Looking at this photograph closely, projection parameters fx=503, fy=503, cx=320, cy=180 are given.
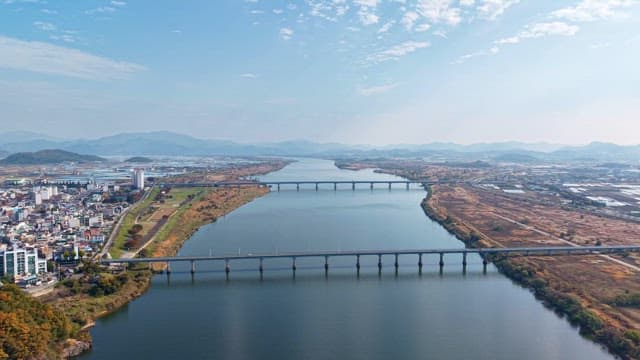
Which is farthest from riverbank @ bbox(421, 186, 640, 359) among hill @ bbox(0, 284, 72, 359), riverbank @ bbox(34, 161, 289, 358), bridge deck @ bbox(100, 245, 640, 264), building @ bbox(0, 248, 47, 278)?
building @ bbox(0, 248, 47, 278)

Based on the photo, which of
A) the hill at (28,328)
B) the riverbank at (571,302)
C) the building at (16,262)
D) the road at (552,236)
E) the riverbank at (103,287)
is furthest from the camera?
the road at (552,236)

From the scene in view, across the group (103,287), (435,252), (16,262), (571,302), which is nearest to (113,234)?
(16,262)

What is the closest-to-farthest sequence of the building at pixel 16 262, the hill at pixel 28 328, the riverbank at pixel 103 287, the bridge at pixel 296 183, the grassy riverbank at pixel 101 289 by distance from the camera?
the hill at pixel 28 328 < the riverbank at pixel 103 287 < the grassy riverbank at pixel 101 289 < the building at pixel 16 262 < the bridge at pixel 296 183

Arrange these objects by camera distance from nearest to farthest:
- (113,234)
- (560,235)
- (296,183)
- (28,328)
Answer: (28,328) → (113,234) → (560,235) → (296,183)

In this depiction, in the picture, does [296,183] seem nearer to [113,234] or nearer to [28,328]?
[113,234]

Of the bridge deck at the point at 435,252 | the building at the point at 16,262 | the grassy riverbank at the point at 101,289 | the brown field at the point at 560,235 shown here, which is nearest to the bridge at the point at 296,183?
the brown field at the point at 560,235

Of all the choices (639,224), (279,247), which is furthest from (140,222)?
(639,224)

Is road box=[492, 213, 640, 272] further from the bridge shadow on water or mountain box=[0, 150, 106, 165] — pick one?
mountain box=[0, 150, 106, 165]

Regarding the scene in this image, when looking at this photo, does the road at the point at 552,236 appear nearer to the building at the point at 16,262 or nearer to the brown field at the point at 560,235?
the brown field at the point at 560,235
